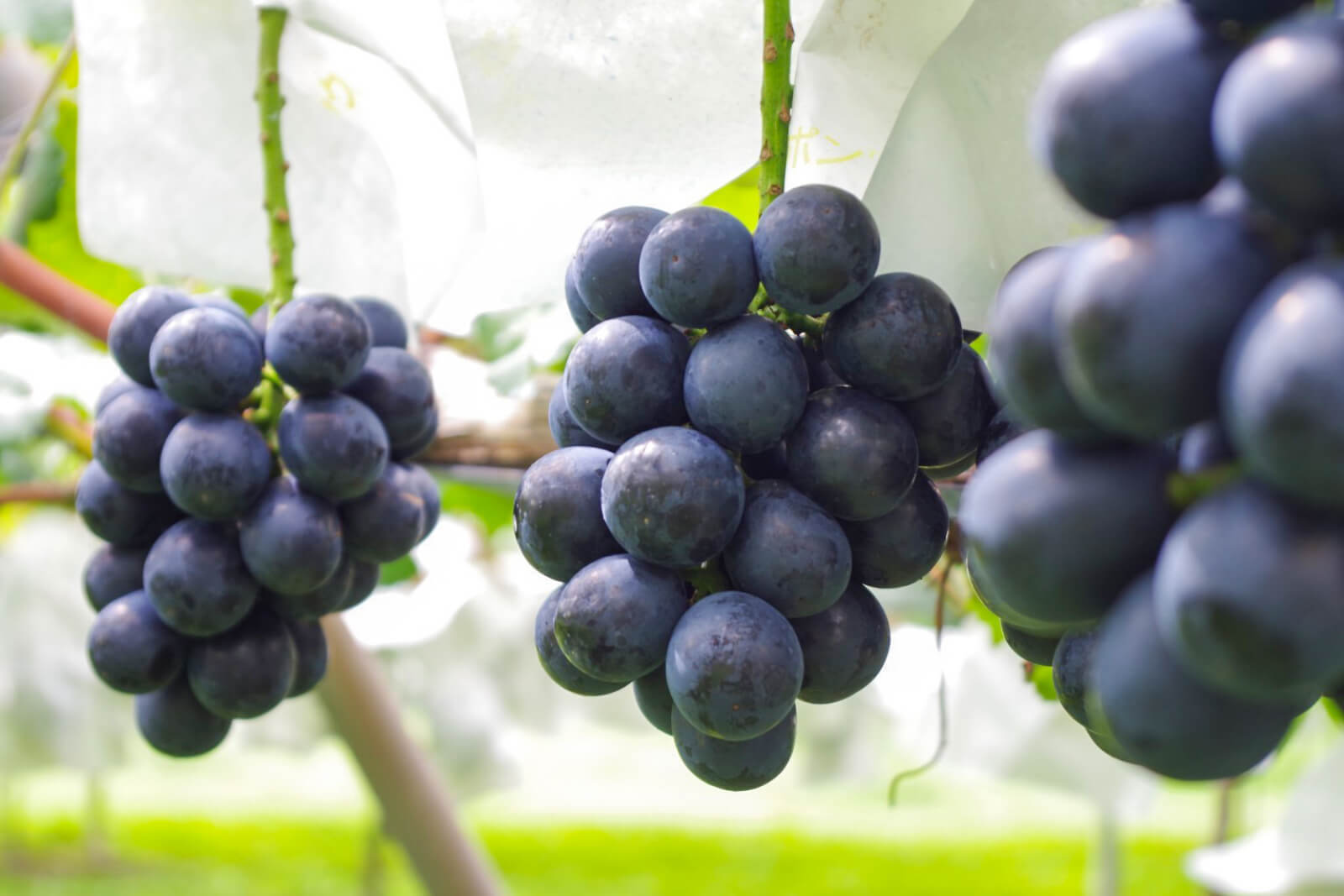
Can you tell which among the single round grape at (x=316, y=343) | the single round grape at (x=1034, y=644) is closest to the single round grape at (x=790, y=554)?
the single round grape at (x=1034, y=644)

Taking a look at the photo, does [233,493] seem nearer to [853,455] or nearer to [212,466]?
[212,466]

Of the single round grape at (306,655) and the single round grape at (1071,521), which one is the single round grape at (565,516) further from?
the single round grape at (306,655)

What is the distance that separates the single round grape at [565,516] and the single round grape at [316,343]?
0.74 ft

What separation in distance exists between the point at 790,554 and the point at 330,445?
333 millimetres

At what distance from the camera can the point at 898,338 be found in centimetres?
47

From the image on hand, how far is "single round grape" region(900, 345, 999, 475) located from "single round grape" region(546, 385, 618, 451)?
0.15m

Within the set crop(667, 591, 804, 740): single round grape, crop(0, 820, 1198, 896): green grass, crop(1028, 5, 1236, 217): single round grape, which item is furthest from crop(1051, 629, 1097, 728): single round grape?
crop(0, 820, 1198, 896): green grass

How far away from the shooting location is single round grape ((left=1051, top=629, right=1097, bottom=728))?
455 mm

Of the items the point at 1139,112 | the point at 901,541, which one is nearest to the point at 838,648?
the point at 901,541

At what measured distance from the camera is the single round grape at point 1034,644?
1.69ft

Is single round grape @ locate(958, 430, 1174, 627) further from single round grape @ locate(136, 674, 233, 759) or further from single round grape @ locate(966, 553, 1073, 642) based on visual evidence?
single round grape @ locate(136, 674, 233, 759)

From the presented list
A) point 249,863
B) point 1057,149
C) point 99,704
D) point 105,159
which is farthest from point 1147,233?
point 249,863

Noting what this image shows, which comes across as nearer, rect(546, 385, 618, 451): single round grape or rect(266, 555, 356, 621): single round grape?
rect(546, 385, 618, 451): single round grape

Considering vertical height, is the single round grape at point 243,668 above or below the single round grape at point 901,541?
below
